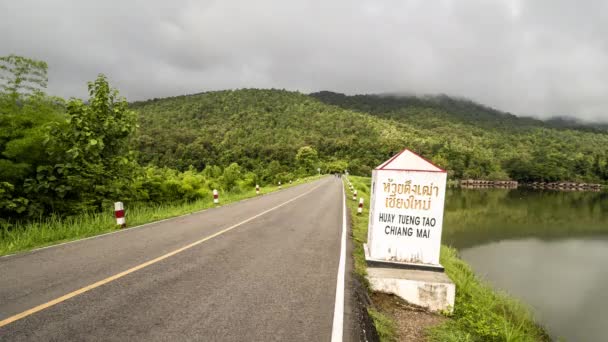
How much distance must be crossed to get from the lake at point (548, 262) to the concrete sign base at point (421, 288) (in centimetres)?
802

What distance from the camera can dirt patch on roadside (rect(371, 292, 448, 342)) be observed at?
3.88m

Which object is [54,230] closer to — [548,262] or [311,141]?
[548,262]

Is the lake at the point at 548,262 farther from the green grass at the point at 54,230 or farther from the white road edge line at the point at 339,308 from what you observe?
the green grass at the point at 54,230

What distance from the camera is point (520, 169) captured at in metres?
119

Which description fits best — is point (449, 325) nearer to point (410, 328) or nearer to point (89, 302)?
point (410, 328)

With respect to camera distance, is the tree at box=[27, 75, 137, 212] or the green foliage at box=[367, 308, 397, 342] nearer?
the green foliage at box=[367, 308, 397, 342]

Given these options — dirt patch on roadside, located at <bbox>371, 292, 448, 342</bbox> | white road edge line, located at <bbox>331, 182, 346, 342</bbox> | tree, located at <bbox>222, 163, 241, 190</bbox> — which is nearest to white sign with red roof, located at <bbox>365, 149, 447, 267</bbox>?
white road edge line, located at <bbox>331, 182, 346, 342</bbox>

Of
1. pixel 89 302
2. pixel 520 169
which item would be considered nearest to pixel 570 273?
pixel 89 302

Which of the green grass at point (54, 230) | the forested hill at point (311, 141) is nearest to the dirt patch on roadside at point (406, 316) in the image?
the green grass at point (54, 230)

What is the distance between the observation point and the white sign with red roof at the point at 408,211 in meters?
5.25

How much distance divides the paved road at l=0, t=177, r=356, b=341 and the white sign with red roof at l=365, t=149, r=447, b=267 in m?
Answer: 1.13

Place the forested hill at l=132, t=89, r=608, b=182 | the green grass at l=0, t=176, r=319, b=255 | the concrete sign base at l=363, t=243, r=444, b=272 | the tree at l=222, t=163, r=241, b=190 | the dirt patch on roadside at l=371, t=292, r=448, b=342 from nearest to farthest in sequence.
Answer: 1. the dirt patch on roadside at l=371, t=292, r=448, b=342
2. the concrete sign base at l=363, t=243, r=444, b=272
3. the green grass at l=0, t=176, r=319, b=255
4. the tree at l=222, t=163, r=241, b=190
5. the forested hill at l=132, t=89, r=608, b=182

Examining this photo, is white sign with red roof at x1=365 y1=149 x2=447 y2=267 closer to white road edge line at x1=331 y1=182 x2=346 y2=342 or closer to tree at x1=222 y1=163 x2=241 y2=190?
white road edge line at x1=331 y1=182 x2=346 y2=342

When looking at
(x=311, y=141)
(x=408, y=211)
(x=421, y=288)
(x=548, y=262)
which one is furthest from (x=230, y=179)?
(x=311, y=141)
